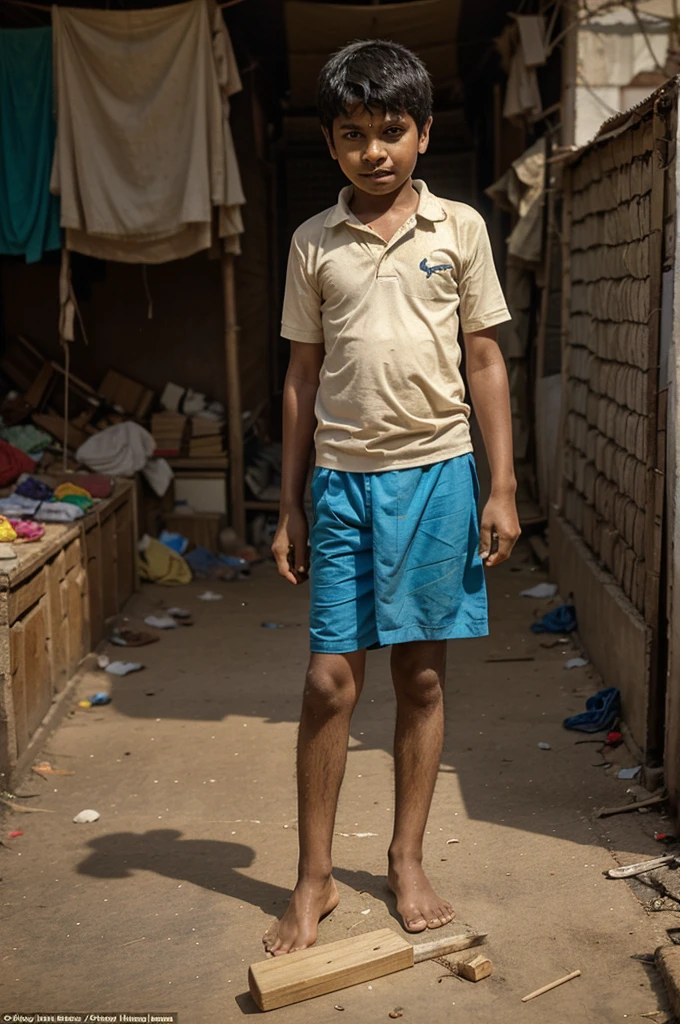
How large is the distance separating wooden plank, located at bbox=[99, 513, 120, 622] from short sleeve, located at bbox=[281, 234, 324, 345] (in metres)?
3.55

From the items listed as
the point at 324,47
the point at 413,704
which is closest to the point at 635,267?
the point at 413,704

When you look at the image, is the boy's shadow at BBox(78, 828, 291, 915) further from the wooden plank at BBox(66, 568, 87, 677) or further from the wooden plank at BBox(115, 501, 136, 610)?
the wooden plank at BBox(115, 501, 136, 610)

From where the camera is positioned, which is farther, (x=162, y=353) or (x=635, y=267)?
(x=162, y=353)

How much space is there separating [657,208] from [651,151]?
1.17 ft

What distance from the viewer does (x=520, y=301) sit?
871 cm

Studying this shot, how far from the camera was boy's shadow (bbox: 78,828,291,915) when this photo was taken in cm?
336

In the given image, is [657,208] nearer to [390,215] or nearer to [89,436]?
[390,215]

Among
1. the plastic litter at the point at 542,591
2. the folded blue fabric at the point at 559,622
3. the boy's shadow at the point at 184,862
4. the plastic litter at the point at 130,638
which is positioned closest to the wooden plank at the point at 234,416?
the plastic litter at the point at 130,638

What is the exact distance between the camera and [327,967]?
9.12ft

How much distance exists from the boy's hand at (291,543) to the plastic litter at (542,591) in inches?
160

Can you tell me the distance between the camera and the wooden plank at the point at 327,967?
8.91 feet

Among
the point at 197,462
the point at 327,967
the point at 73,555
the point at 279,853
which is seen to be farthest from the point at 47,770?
→ the point at 197,462

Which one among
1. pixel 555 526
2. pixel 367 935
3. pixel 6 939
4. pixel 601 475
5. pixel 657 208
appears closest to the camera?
pixel 367 935

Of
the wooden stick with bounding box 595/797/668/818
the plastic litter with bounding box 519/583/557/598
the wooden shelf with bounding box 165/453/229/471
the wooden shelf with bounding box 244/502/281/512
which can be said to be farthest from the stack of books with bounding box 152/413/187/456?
the wooden stick with bounding box 595/797/668/818
